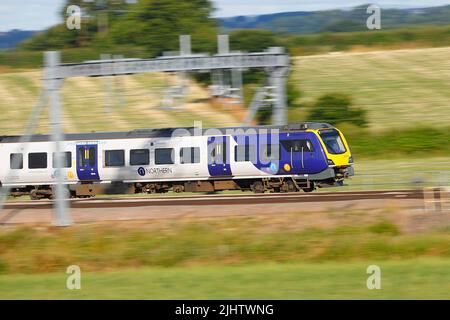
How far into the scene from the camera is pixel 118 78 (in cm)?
5859

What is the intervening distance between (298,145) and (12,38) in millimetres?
65418

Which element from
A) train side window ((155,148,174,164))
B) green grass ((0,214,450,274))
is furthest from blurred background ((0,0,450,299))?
train side window ((155,148,174,164))

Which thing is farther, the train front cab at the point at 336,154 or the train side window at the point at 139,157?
the train side window at the point at 139,157

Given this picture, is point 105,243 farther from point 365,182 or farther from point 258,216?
point 365,182

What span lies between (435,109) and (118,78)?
2162cm

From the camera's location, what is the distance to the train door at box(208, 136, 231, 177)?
1232 inches

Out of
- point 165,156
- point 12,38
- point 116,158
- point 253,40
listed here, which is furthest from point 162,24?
point 165,156

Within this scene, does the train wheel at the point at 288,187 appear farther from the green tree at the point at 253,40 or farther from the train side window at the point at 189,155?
the green tree at the point at 253,40

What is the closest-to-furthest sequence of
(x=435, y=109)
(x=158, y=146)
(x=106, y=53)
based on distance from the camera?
(x=158, y=146), (x=435, y=109), (x=106, y=53)

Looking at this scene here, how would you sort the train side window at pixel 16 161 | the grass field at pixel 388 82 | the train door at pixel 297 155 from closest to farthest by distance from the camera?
Answer: the train door at pixel 297 155
the train side window at pixel 16 161
the grass field at pixel 388 82

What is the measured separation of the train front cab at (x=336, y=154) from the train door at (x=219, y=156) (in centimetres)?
339

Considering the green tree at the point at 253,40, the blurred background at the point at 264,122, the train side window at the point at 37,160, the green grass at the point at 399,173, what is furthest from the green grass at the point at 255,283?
the green tree at the point at 253,40

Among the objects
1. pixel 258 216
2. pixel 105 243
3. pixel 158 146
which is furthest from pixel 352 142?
pixel 105 243

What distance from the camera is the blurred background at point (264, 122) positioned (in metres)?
17.2
